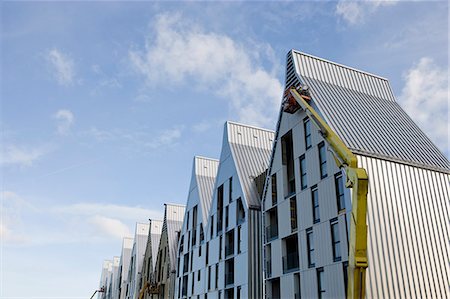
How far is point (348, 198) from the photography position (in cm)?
2338

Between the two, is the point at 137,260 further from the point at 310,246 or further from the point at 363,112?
the point at 363,112

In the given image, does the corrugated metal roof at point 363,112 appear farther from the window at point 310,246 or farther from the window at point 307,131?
the window at point 310,246

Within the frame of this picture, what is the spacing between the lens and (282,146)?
32.2 m

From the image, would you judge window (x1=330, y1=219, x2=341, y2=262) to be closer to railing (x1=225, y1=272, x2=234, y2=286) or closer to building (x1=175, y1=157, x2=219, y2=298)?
railing (x1=225, y1=272, x2=234, y2=286)

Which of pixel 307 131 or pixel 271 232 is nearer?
pixel 307 131

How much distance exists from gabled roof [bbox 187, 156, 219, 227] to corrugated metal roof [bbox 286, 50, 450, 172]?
65.4 feet

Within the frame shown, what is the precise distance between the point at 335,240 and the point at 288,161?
8831mm

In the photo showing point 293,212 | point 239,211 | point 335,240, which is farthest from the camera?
point 239,211

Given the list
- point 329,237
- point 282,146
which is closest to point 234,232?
point 282,146

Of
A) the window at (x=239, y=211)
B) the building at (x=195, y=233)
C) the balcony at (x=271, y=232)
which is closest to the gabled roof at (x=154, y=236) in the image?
the building at (x=195, y=233)

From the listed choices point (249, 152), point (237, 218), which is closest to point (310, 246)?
point (237, 218)

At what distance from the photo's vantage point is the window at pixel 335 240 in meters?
23.9

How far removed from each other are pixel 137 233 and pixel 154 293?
19.7 meters

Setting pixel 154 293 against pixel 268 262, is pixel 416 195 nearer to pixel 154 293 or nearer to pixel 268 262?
pixel 268 262
